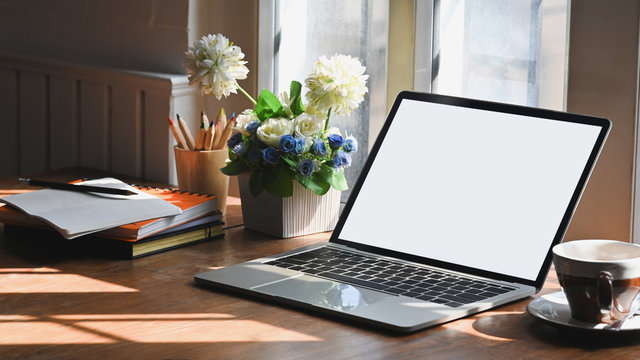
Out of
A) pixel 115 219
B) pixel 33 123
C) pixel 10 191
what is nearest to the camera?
pixel 115 219

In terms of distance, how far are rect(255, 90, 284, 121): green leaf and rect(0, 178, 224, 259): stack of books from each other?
175 mm

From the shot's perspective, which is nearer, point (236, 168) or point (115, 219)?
point (115, 219)

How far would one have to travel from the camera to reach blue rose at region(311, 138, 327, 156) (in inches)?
54.3

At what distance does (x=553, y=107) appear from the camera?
1.39 meters

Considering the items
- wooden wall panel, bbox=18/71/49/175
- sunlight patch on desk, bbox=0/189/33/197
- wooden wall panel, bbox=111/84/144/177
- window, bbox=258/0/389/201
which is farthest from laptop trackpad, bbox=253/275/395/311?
wooden wall panel, bbox=18/71/49/175

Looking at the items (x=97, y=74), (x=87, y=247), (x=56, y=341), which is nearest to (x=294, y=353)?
(x=56, y=341)

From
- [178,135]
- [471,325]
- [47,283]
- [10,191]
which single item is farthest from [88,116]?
[471,325]

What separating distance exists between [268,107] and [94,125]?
2.86 feet

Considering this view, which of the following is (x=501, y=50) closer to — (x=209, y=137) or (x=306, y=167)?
(x=306, y=167)

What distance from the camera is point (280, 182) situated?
4.59 feet

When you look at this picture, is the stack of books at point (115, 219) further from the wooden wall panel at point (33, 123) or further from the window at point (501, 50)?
the wooden wall panel at point (33, 123)

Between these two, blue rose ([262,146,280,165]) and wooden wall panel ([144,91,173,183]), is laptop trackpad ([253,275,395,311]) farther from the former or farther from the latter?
wooden wall panel ([144,91,173,183])

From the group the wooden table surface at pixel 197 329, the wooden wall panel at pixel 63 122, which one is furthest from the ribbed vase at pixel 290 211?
the wooden wall panel at pixel 63 122

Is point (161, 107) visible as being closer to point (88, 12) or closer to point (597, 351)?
point (88, 12)
